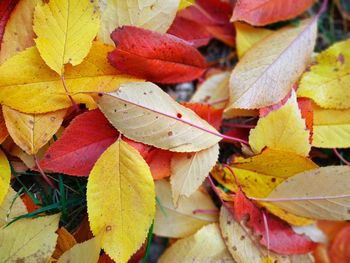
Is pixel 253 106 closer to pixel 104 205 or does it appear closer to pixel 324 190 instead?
pixel 324 190

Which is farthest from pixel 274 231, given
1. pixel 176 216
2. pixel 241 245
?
pixel 176 216

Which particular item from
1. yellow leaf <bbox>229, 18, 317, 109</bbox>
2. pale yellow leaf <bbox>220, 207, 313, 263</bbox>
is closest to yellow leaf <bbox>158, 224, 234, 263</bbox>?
pale yellow leaf <bbox>220, 207, 313, 263</bbox>

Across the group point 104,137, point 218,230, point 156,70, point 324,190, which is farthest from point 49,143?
point 324,190

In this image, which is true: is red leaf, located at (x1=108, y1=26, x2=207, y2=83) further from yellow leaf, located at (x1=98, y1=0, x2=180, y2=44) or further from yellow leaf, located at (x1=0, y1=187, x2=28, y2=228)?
yellow leaf, located at (x1=0, y1=187, x2=28, y2=228)

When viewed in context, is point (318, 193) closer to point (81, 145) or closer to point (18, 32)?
point (81, 145)

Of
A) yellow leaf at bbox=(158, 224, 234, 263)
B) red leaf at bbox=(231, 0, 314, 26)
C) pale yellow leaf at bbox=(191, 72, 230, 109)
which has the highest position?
red leaf at bbox=(231, 0, 314, 26)

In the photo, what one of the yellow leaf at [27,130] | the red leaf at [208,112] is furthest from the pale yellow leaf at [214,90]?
the yellow leaf at [27,130]
